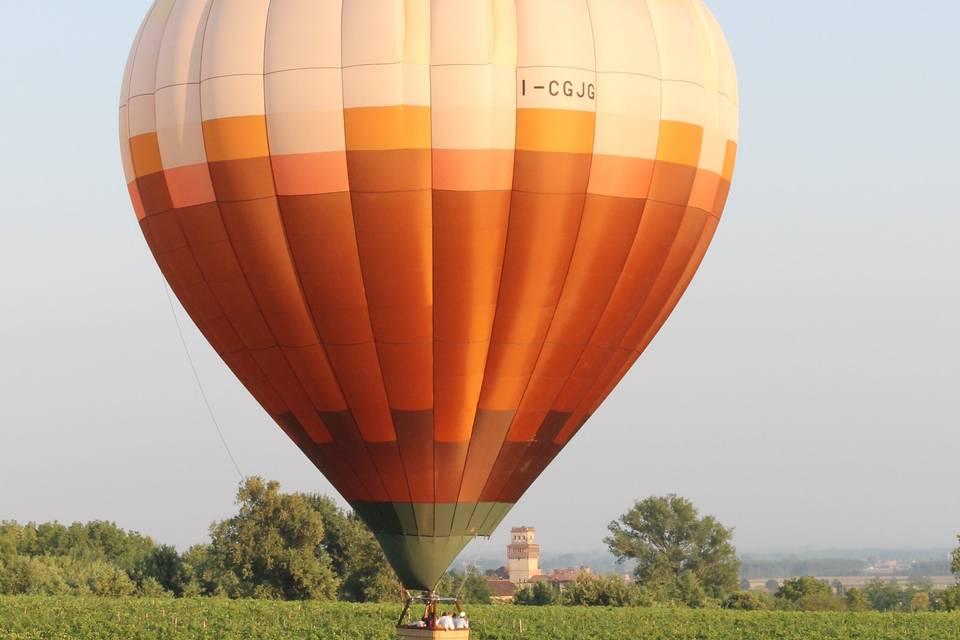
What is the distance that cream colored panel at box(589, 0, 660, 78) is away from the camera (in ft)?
78.2

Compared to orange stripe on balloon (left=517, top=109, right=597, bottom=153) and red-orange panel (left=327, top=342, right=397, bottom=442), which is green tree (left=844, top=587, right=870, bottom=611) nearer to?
red-orange panel (left=327, top=342, right=397, bottom=442)

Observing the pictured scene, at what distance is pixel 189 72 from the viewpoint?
24.3 m

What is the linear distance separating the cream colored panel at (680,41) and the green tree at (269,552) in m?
50.5

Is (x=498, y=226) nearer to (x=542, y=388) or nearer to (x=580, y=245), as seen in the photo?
(x=580, y=245)

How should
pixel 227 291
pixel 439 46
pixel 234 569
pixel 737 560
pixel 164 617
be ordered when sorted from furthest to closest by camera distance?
pixel 737 560
pixel 234 569
pixel 164 617
pixel 227 291
pixel 439 46

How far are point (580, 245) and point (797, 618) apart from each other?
30.7m

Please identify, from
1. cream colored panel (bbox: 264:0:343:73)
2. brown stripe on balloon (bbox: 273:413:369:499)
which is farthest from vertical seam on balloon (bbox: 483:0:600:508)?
cream colored panel (bbox: 264:0:343:73)

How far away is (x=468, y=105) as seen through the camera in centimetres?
2300

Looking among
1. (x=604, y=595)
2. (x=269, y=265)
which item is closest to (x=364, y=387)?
(x=269, y=265)

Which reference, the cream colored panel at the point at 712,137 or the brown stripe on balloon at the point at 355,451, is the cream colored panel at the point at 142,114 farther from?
the cream colored panel at the point at 712,137

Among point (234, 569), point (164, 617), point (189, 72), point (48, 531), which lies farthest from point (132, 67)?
point (48, 531)

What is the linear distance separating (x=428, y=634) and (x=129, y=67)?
10.9 m

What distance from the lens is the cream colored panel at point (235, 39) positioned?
77.2 feet

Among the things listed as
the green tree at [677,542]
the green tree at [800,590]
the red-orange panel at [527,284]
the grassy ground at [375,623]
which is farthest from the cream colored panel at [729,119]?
the green tree at [677,542]
